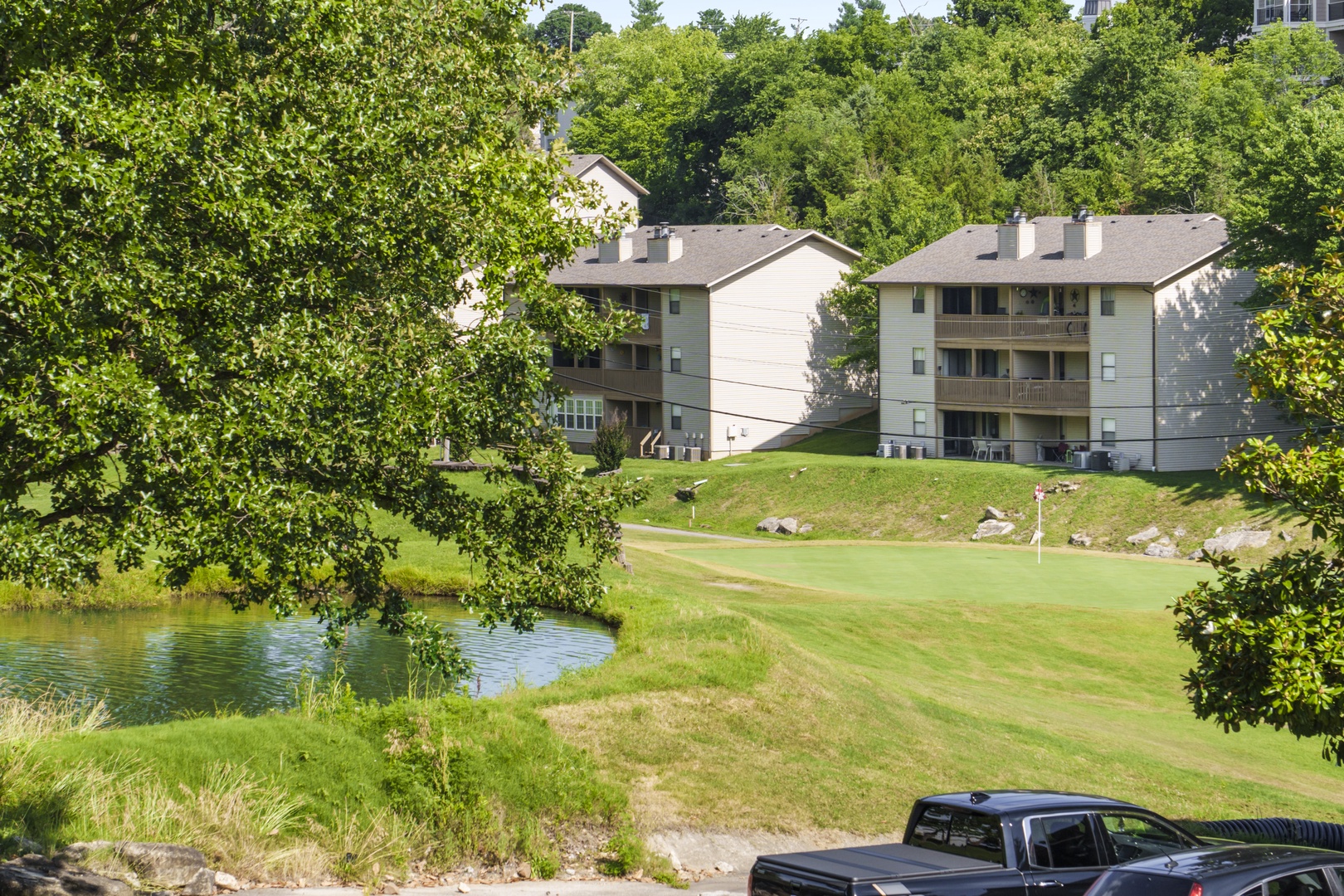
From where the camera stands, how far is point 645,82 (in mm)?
150375

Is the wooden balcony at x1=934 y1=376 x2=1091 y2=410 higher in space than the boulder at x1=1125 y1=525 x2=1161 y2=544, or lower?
higher

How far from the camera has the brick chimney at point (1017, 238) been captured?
7138cm

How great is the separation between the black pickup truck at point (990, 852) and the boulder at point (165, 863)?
5717 mm

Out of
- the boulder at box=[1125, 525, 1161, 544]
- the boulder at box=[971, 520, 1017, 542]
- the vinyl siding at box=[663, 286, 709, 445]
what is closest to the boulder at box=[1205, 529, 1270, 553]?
the boulder at box=[1125, 525, 1161, 544]

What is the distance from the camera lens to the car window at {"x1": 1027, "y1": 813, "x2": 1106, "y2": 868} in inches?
510

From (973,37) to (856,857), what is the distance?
132 meters

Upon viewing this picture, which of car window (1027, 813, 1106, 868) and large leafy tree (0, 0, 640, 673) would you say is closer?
large leafy tree (0, 0, 640, 673)

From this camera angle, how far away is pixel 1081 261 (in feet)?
226

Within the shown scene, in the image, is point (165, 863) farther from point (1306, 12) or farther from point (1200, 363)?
point (1306, 12)

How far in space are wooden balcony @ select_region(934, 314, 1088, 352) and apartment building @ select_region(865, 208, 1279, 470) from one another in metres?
0.07

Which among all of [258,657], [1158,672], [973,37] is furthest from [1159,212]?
[258,657]

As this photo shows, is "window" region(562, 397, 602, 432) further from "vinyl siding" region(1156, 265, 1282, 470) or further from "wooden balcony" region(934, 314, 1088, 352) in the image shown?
"vinyl siding" region(1156, 265, 1282, 470)

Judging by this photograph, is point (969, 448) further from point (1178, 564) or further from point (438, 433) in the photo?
point (438, 433)

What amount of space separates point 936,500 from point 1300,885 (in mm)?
53901
